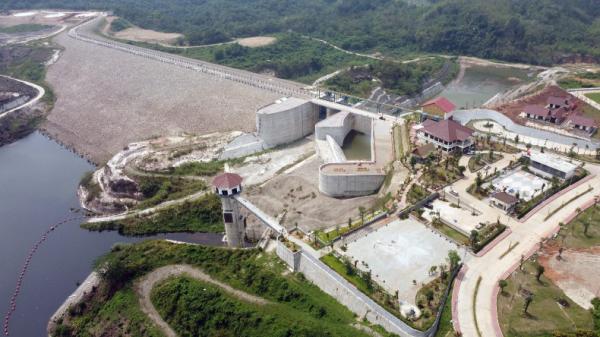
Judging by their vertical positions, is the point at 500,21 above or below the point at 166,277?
above

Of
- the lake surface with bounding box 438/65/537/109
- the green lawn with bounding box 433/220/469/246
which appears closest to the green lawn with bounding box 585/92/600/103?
the lake surface with bounding box 438/65/537/109

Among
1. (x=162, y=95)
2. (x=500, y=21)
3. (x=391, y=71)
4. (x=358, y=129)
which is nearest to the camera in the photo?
(x=358, y=129)

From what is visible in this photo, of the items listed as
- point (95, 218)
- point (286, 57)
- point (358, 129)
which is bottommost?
point (95, 218)

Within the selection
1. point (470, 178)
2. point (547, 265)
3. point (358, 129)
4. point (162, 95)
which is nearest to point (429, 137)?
point (470, 178)

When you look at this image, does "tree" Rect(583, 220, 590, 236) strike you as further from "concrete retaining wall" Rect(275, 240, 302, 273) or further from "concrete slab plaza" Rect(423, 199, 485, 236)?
"concrete retaining wall" Rect(275, 240, 302, 273)

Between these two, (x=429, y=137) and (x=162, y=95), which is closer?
(x=429, y=137)

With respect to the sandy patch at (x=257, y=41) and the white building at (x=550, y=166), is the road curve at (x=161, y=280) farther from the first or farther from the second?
the sandy patch at (x=257, y=41)

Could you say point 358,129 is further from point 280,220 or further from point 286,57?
point 286,57
